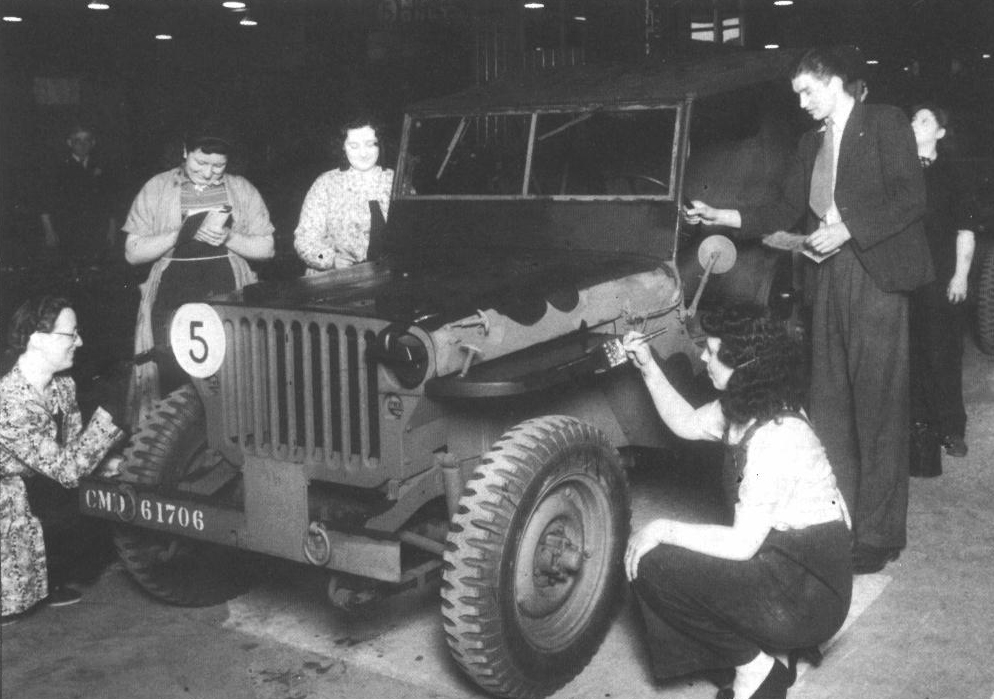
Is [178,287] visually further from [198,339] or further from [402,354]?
[402,354]

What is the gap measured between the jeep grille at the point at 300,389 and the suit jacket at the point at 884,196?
1.92 meters

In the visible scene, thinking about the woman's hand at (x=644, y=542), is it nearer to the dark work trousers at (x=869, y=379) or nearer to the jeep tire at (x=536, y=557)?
the jeep tire at (x=536, y=557)

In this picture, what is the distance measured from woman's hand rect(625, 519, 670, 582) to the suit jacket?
153cm

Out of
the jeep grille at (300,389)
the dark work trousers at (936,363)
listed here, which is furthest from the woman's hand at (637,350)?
the dark work trousers at (936,363)

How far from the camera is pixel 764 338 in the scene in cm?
329

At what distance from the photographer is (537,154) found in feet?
15.1

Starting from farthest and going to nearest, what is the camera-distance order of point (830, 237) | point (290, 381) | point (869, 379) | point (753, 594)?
point (869, 379), point (830, 237), point (290, 381), point (753, 594)

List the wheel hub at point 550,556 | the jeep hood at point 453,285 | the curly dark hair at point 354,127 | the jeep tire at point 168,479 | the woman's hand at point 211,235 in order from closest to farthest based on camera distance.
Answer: the wheel hub at point 550,556 < the jeep hood at point 453,285 < the jeep tire at point 168,479 < the woman's hand at point 211,235 < the curly dark hair at point 354,127

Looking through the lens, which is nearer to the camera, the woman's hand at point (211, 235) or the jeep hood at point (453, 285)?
the jeep hood at point (453, 285)

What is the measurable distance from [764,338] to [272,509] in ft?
5.03

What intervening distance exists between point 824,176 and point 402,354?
194cm

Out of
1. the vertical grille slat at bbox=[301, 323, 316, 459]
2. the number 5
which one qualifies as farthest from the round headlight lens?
the number 5

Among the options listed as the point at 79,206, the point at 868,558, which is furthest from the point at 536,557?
the point at 79,206

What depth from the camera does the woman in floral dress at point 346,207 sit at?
5008 mm
